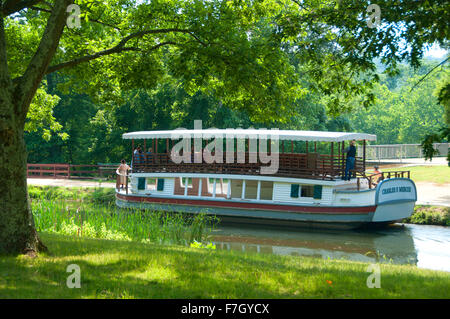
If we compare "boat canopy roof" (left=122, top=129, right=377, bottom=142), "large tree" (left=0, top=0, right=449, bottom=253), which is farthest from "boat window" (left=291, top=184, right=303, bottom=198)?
"large tree" (left=0, top=0, right=449, bottom=253)

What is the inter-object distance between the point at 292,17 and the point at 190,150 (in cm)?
1625

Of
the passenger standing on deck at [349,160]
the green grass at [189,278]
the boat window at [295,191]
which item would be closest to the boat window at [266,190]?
the boat window at [295,191]

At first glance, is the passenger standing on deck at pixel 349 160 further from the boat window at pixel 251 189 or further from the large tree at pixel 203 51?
the large tree at pixel 203 51

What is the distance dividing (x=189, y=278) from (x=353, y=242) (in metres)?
13.9

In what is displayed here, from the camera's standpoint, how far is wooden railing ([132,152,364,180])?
23.4m

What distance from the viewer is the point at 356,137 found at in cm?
2327

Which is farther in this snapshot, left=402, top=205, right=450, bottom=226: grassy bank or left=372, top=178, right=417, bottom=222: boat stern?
left=402, top=205, right=450, bottom=226: grassy bank

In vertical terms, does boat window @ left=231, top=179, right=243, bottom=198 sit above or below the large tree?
below

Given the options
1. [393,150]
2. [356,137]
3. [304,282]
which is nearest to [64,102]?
[393,150]

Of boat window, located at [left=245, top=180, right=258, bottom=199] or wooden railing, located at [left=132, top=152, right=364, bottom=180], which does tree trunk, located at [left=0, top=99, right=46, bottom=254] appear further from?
boat window, located at [left=245, top=180, right=258, bottom=199]

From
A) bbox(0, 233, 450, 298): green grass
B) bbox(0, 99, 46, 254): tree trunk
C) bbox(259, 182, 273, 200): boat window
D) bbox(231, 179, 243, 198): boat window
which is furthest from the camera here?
bbox(231, 179, 243, 198): boat window

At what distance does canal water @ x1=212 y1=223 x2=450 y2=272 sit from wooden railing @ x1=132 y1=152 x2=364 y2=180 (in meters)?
2.81

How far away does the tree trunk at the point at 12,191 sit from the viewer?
885 cm

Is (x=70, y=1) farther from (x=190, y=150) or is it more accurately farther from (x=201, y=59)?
(x=190, y=150)
